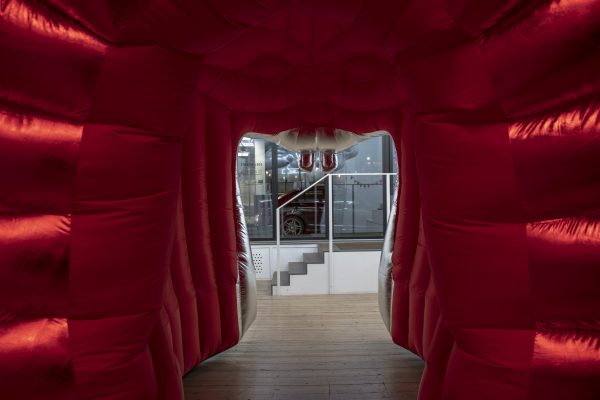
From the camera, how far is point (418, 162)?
3.24 ft

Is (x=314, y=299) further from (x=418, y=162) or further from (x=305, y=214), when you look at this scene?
(x=418, y=162)

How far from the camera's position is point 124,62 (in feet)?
2.76

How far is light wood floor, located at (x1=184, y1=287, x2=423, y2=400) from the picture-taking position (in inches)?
79.6

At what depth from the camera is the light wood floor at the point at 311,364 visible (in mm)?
2021

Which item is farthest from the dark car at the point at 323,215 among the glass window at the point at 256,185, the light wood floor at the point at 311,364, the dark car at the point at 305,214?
the light wood floor at the point at 311,364

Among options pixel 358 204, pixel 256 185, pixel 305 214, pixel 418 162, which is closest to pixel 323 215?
pixel 305 214

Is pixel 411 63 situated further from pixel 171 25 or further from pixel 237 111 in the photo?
pixel 237 111

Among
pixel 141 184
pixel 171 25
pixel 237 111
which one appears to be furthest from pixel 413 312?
pixel 171 25

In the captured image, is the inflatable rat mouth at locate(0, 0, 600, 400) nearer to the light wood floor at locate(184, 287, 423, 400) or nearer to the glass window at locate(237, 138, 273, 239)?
the light wood floor at locate(184, 287, 423, 400)

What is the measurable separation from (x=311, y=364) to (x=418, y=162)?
1.75m

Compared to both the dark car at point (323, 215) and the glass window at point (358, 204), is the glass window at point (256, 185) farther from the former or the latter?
the glass window at point (358, 204)

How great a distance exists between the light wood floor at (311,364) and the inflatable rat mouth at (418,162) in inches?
45.6

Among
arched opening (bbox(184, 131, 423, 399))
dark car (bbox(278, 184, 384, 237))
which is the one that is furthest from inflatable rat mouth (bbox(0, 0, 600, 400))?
dark car (bbox(278, 184, 384, 237))

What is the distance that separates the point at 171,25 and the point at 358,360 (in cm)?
219
